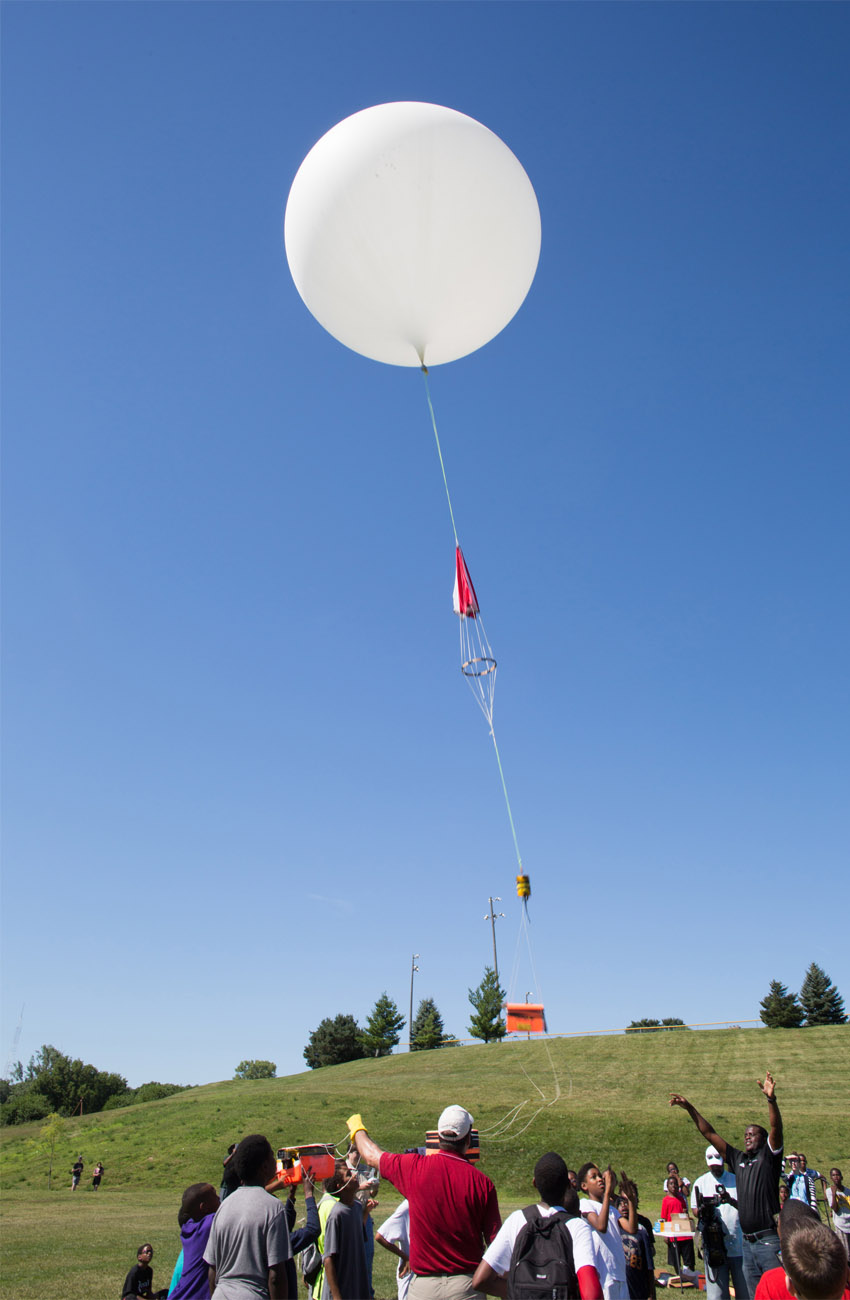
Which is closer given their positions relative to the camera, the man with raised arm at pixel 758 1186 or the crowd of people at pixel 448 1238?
the crowd of people at pixel 448 1238

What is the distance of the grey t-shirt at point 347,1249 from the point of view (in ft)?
15.6

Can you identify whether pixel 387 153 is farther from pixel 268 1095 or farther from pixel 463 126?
pixel 268 1095

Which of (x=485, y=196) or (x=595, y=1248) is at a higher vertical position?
(x=485, y=196)

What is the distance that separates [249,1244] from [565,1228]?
1490 millimetres

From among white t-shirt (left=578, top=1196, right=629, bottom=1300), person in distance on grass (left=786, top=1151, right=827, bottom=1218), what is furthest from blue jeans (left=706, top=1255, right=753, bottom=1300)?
white t-shirt (left=578, top=1196, right=629, bottom=1300)

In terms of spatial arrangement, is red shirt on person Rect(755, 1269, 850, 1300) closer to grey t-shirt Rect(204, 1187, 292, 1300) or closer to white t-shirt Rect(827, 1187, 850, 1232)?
grey t-shirt Rect(204, 1187, 292, 1300)

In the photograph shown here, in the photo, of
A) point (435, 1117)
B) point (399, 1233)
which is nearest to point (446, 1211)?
point (399, 1233)

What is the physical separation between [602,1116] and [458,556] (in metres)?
28.3

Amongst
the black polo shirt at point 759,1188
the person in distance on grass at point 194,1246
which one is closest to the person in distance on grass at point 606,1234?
the black polo shirt at point 759,1188

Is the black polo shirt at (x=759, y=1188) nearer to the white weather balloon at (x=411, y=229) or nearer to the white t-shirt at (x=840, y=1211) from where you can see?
the white t-shirt at (x=840, y=1211)

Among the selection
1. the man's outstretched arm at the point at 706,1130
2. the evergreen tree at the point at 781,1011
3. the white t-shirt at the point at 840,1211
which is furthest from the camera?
the evergreen tree at the point at 781,1011

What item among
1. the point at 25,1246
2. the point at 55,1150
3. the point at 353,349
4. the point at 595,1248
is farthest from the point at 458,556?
the point at 55,1150

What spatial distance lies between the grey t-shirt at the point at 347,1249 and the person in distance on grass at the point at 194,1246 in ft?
2.39

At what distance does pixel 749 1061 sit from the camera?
131 feet
